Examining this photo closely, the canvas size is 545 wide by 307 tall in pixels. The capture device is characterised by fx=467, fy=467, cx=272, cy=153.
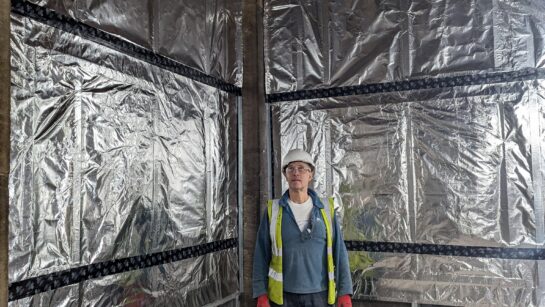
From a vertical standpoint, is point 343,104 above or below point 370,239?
above

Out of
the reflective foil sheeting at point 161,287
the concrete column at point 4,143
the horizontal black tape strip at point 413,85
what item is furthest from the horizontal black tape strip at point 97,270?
the horizontal black tape strip at point 413,85

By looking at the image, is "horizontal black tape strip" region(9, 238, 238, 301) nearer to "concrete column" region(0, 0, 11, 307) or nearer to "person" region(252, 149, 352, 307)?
"concrete column" region(0, 0, 11, 307)

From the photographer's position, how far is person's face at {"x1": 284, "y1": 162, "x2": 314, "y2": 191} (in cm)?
249

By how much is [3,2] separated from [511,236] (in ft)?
9.92

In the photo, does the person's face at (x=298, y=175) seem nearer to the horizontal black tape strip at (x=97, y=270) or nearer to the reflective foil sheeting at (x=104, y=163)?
the reflective foil sheeting at (x=104, y=163)

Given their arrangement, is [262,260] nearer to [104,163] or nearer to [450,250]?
[104,163]

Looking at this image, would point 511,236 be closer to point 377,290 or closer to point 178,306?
point 377,290

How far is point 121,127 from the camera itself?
2443 millimetres

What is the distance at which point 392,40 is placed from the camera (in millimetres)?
3340

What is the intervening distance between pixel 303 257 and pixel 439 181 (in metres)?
1.29

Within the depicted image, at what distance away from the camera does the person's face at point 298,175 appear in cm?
249

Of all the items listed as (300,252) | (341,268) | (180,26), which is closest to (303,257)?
(300,252)

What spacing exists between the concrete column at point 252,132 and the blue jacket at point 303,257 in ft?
3.45

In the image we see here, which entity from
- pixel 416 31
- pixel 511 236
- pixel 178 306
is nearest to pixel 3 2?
pixel 178 306
